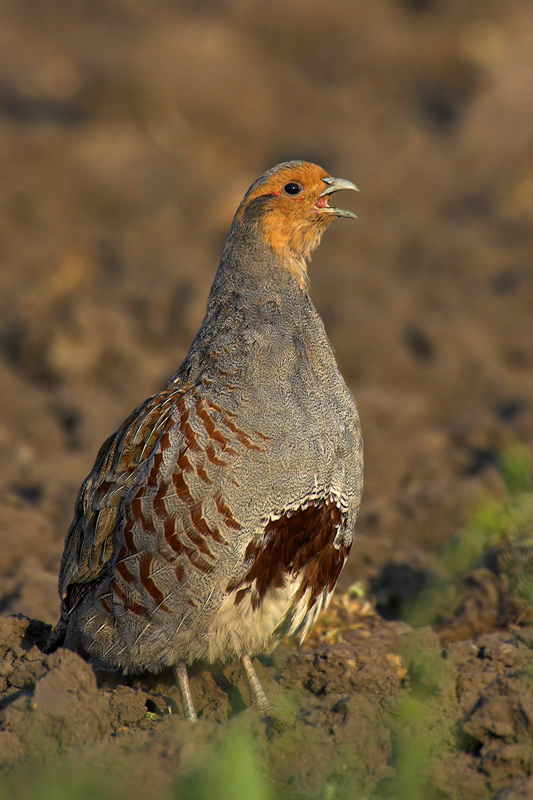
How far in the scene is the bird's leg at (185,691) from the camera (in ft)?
12.1

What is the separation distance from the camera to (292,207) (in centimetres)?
398

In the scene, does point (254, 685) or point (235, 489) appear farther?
point (254, 685)

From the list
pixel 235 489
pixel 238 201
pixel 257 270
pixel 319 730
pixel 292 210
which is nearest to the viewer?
pixel 319 730

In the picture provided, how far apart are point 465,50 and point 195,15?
3745 millimetres

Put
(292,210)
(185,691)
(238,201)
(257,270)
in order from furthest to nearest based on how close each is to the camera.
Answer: (238,201)
(292,210)
(257,270)
(185,691)

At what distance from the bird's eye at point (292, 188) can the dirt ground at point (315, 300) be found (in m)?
2.01

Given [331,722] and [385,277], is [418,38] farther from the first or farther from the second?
[331,722]

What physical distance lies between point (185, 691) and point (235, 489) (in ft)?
3.05

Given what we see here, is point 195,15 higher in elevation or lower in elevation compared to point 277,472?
higher

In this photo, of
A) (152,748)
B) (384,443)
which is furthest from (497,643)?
(384,443)

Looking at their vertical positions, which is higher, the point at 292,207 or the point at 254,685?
the point at 292,207

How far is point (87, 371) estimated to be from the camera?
26.0ft

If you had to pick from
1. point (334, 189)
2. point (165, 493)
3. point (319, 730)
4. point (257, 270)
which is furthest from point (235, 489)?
point (334, 189)

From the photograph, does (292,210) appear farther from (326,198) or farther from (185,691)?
(185,691)
